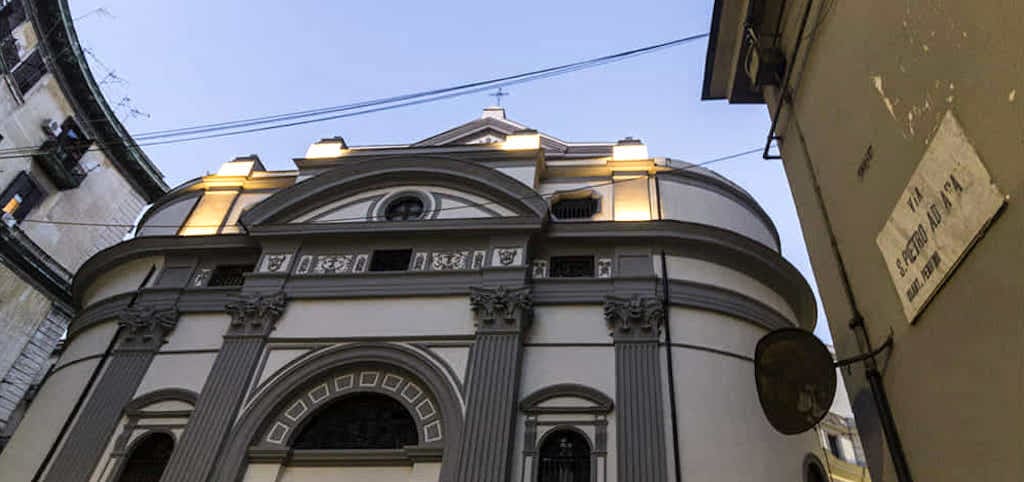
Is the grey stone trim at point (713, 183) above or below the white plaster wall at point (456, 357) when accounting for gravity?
above

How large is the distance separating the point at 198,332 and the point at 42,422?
3.66 m

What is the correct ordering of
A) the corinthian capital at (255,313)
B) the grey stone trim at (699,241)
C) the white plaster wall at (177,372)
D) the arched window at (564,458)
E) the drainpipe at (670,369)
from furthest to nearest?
1. the grey stone trim at (699,241)
2. the corinthian capital at (255,313)
3. the white plaster wall at (177,372)
4. the arched window at (564,458)
5. the drainpipe at (670,369)

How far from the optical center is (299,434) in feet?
41.7

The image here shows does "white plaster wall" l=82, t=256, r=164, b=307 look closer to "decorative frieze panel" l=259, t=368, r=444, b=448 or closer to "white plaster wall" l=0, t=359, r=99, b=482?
"white plaster wall" l=0, t=359, r=99, b=482

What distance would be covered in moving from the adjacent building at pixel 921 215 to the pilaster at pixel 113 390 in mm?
13740

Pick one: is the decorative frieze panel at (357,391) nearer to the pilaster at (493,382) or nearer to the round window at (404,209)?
the pilaster at (493,382)

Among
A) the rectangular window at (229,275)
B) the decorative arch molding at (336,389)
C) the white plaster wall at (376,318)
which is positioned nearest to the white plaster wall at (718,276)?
the white plaster wall at (376,318)

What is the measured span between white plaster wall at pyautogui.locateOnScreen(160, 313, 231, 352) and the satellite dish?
12.2 meters

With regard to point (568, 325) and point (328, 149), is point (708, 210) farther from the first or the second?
point (328, 149)

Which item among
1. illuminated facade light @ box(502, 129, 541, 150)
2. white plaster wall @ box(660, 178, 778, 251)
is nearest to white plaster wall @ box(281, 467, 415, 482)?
white plaster wall @ box(660, 178, 778, 251)

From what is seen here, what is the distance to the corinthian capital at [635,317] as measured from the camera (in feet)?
41.9

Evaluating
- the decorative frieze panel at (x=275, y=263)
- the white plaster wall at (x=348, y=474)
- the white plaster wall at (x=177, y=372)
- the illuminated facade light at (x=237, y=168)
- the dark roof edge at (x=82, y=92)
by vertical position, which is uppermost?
the dark roof edge at (x=82, y=92)

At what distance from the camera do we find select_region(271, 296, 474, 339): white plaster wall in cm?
1340

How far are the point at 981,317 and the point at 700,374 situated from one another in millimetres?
8650
